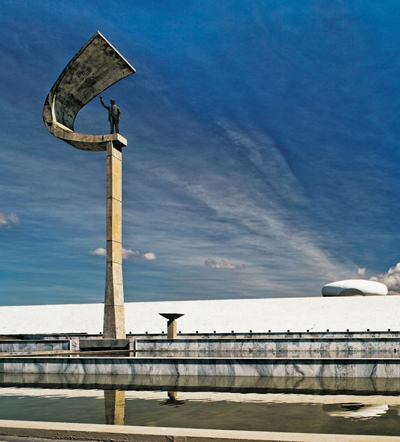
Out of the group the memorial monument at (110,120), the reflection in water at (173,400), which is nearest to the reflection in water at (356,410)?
the reflection in water at (173,400)

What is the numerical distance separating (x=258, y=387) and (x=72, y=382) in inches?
148

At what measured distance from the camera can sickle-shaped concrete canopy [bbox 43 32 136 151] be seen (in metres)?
19.2

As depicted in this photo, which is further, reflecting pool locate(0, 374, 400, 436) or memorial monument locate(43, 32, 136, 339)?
memorial monument locate(43, 32, 136, 339)

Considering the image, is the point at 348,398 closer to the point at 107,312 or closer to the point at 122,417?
the point at 122,417

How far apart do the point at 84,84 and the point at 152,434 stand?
1812 centimetres

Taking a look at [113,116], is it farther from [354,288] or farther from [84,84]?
[354,288]

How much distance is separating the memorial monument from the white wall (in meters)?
9.79

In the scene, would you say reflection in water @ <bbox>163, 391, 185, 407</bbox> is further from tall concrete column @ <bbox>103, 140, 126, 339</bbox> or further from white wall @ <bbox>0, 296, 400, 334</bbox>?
white wall @ <bbox>0, 296, 400, 334</bbox>

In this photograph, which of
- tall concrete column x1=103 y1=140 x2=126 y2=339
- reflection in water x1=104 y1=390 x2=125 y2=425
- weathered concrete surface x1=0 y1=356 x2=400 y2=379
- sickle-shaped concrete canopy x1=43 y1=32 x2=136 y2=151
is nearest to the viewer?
reflection in water x1=104 y1=390 x2=125 y2=425

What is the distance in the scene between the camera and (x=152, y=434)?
4.50 meters

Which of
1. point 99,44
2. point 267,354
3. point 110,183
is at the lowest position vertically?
point 267,354

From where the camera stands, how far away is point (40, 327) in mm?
32344

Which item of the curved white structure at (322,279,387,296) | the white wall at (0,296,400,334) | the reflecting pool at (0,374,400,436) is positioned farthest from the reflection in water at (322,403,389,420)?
the curved white structure at (322,279,387,296)

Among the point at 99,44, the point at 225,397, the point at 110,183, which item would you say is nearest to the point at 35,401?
the point at 225,397
